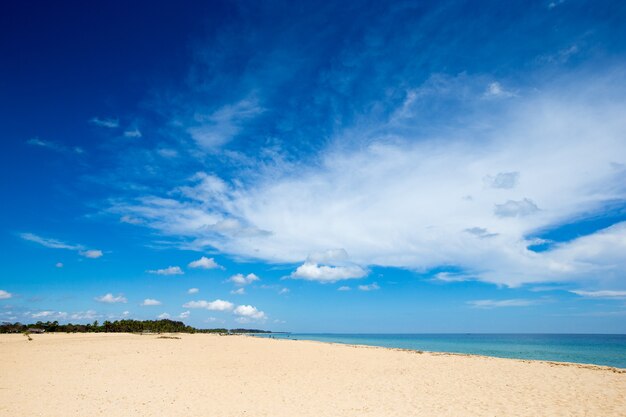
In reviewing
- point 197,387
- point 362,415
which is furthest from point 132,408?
point 362,415

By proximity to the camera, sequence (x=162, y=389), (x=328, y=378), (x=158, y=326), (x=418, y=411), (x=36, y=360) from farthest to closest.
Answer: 1. (x=158, y=326)
2. (x=36, y=360)
3. (x=328, y=378)
4. (x=162, y=389)
5. (x=418, y=411)

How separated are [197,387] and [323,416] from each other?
8.20m

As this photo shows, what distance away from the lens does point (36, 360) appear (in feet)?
94.5

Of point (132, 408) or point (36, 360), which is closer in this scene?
point (132, 408)

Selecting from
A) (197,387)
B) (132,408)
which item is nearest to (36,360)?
(197,387)

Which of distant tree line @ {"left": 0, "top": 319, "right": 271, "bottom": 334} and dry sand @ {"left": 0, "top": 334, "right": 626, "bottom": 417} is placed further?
distant tree line @ {"left": 0, "top": 319, "right": 271, "bottom": 334}

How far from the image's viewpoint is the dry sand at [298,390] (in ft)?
46.6

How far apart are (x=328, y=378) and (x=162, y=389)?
30.8ft

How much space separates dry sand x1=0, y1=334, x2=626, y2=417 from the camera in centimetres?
1420

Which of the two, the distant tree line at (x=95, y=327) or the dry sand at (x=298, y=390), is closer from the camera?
the dry sand at (x=298, y=390)

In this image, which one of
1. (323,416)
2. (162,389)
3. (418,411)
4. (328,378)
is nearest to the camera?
(323,416)

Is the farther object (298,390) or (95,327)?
(95,327)

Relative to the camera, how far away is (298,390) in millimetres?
18078

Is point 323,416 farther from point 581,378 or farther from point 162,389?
point 581,378
